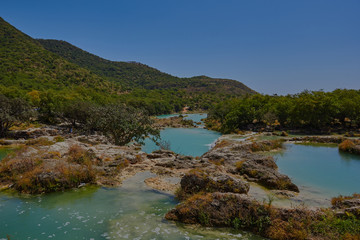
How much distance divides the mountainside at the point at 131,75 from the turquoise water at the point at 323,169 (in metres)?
132

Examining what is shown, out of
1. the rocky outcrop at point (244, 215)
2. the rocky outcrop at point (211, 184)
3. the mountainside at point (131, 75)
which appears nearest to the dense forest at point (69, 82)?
the mountainside at point (131, 75)

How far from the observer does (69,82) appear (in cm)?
8225

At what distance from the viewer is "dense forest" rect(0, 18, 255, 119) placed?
5189 cm

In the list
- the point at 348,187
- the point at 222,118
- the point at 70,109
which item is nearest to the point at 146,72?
the point at 222,118

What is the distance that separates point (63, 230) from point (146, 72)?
186364 millimetres

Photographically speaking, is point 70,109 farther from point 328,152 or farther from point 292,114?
point 292,114

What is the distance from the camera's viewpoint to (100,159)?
16.3 metres

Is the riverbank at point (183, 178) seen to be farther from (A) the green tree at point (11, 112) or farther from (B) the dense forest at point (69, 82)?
(B) the dense forest at point (69, 82)

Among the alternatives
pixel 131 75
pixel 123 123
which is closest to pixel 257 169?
pixel 123 123

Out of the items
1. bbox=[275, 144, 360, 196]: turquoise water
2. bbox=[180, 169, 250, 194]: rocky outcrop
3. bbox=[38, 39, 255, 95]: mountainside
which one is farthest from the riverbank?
bbox=[38, 39, 255, 95]: mountainside

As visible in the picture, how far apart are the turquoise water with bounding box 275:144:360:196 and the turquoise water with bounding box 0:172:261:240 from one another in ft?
30.9

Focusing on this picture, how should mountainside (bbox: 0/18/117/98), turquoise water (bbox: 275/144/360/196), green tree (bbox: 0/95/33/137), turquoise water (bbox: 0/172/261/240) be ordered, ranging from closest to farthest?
turquoise water (bbox: 0/172/261/240)
turquoise water (bbox: 275/144/360/196)
green tree (bbox: 0/95/33/137)
mountainside (bbox: 0/18/117/98)

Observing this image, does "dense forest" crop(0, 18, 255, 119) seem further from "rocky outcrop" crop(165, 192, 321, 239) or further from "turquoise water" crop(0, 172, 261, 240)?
"rocky outcrop" crop(165, 192, 321, 239)

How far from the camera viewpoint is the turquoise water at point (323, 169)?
14.1m
